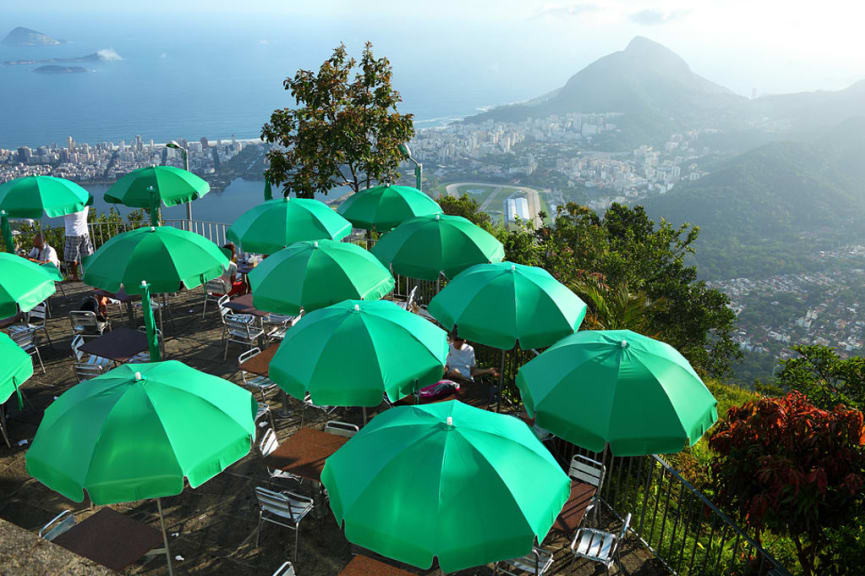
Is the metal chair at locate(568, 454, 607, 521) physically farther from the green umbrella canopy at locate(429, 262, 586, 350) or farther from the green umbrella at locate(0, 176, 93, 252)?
the green umbrella at locate(0, 176, 93, 252)

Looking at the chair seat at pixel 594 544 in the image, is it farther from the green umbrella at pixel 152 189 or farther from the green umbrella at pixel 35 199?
the green umbrella at pixel 35 199

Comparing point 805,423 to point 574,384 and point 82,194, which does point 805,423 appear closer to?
point 574,384

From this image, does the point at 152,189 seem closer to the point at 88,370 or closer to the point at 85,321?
the point at 85,321

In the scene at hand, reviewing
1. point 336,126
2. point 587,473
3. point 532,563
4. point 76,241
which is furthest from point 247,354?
point 336,126

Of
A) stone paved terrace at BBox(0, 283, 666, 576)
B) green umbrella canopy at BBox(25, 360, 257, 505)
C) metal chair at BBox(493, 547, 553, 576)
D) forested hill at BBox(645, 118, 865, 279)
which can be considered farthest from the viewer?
forested hill at BBox(645, 118, 865, 279)

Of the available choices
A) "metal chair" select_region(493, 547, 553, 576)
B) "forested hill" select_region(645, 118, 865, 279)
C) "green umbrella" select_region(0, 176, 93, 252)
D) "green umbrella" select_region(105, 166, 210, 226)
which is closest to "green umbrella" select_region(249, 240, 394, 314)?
"metal chair" select_region(493, 547, 553, 576)

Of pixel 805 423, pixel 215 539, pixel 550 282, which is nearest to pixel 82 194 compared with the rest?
pixel 215 539

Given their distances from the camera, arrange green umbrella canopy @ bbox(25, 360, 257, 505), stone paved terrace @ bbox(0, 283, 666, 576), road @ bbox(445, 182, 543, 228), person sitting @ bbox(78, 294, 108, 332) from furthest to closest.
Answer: road @ bbox(445, 182, 543, 228) → person sitting @ bbox(78, 294, 108, 332) → stone paved terrace @ bbox(0, 283, 666, 576) → green umbrella canopy @ bbox(25, 360, 257, 505)
